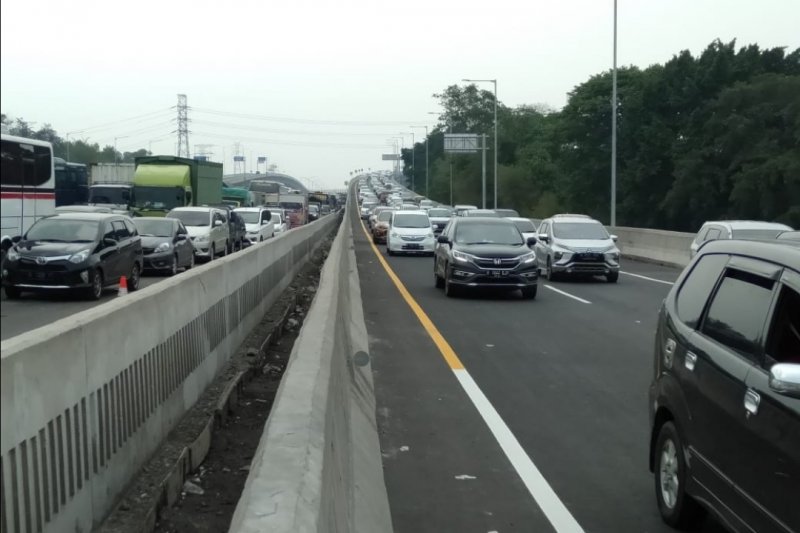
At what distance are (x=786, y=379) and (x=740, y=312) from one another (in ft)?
4.25

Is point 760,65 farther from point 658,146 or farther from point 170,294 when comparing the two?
point 170,294

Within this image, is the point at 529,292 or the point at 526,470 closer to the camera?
the point at 526,470

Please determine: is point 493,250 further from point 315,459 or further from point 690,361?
point 315,459

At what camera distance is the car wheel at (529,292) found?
20.3m

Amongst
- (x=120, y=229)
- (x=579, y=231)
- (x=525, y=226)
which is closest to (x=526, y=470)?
(x=120, y=229)

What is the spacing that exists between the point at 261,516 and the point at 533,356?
10090 millimetres

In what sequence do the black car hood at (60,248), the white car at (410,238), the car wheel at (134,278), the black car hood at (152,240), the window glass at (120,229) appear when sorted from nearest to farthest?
the black car hood at (60,248), the window glass at (120,229), the car wheel at (134,278), the black car hood at (152,240), the white car at (410,238)

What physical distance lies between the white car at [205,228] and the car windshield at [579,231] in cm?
Result: 1176

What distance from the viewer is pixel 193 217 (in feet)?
108

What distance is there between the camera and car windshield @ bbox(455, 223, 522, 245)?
2133cm

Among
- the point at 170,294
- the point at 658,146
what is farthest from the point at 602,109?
the point at 170,294

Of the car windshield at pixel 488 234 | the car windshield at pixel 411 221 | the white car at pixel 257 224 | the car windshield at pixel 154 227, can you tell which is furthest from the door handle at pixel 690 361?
the white car at pixel 257 224

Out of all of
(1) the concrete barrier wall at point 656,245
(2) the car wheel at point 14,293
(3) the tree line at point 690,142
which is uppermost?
(3) the tree line at point 690,142

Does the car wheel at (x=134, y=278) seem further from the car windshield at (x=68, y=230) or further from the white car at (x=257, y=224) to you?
Result: the white car at (x=257, y=224)
